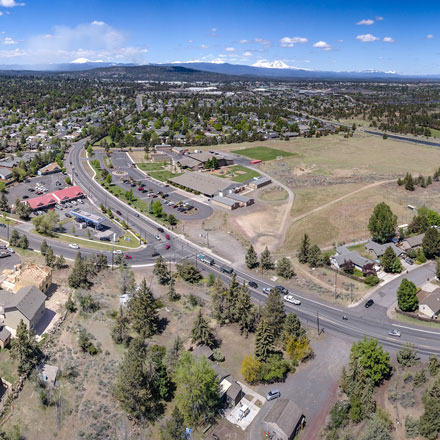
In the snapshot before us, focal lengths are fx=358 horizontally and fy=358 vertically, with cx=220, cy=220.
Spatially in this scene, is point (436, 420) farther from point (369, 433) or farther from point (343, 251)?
point (343, 251)

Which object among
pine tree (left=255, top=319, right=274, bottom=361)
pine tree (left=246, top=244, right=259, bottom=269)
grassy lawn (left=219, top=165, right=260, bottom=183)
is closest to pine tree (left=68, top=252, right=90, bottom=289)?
pine tree (left=246, top=244, right=259, bottom=269)

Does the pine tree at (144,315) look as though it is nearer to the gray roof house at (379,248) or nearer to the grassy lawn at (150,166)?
the gray roof house at (379,248)

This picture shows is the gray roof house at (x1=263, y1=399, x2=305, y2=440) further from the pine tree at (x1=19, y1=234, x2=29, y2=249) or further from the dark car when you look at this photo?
the pine tree at (x1=19, y1=234, x2=29, y2=249)

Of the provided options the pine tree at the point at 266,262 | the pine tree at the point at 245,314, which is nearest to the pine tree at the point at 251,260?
the pine tree at the point at 266,262

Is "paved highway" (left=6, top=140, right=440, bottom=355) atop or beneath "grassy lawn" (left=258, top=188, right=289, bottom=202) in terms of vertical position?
beneath

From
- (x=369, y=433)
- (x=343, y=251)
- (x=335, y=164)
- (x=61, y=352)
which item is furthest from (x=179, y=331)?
(x=335, y=164)
